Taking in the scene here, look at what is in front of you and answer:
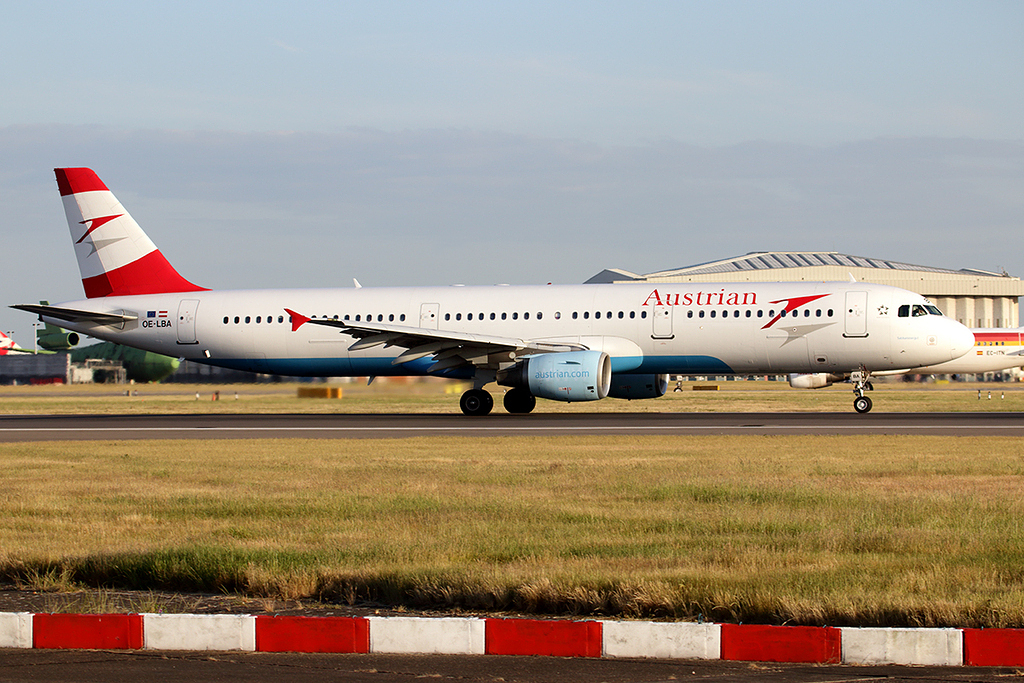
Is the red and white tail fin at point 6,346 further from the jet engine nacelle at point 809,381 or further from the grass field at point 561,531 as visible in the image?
the grass field at point 561,531

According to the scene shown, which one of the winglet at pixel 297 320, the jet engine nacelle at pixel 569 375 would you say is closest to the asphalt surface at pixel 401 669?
the jet engine nacelle at pixel 569 375

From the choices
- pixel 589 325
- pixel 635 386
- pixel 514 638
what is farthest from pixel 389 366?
pixel 514 638

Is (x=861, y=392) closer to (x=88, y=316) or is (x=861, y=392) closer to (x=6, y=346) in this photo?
(x=88, y=316)

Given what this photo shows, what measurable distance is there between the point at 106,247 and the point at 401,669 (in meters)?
32.3

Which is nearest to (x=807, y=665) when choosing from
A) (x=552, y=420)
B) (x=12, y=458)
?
(x=12, y=458)

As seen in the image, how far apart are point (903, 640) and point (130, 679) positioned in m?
4.42

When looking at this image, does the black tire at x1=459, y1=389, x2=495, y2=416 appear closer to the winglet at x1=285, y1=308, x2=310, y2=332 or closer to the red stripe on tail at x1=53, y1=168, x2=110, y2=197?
the winglet at x1=285, y1=308, x2=310, y2=332

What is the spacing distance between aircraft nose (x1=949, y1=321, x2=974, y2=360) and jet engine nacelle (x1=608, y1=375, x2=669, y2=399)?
8.01 meters

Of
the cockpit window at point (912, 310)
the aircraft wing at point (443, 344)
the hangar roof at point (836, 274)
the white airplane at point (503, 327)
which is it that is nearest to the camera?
the aircraft wing at point (443, 344)

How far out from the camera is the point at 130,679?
6125 mm

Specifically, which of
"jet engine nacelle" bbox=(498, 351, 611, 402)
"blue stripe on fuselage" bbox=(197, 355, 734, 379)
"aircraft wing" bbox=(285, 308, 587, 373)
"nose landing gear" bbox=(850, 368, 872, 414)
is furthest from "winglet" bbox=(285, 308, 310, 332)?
"nose landing gear" bbox=(850, 368, 872, 414)

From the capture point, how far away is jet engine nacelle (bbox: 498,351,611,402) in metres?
28.7

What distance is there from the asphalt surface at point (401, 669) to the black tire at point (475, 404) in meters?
25.4

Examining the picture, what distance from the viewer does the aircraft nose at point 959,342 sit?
3069 cm
